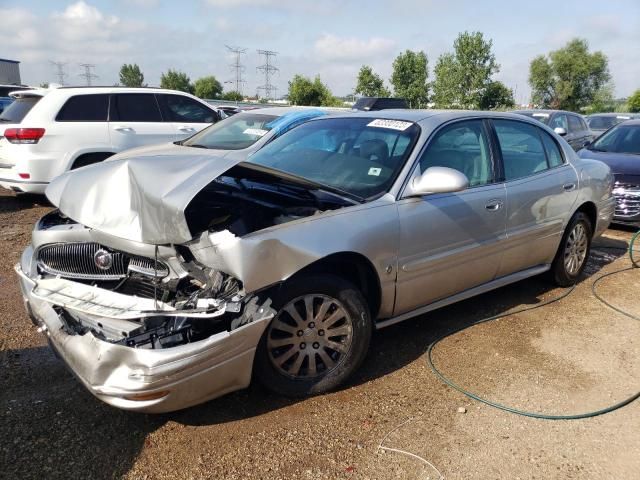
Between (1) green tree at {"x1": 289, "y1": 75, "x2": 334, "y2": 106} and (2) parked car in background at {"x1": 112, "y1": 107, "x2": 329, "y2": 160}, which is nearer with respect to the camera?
(2) parked car in background at {"x1": 112, "y1": 107, "x2": 329, "y2": 160}

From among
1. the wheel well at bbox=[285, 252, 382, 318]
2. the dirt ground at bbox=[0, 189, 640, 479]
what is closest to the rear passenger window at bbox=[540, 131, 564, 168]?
the dirt ground at bbox=[0, 189, 640, 479]

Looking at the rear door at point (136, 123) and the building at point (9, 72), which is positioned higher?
the building at point (9, 72)

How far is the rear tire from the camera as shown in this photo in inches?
185

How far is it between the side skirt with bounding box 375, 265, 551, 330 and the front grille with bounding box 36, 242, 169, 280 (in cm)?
150

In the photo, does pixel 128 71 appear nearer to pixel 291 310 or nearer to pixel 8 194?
pixel 8 194

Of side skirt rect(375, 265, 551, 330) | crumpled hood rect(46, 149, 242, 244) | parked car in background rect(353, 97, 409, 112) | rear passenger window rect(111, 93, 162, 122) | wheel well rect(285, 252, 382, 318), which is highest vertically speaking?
parked car in background rect(353, 97, 409, 112)

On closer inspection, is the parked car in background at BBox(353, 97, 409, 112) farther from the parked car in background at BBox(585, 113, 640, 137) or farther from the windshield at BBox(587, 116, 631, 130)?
the windshield at BBox(587, 116, 631, 130)

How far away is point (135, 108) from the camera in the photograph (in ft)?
26.7

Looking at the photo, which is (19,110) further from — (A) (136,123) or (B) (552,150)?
(B) (552,150)

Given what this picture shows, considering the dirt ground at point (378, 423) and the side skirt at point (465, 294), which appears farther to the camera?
the side skirt at point (465, 294)

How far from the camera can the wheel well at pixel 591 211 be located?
4.88 m

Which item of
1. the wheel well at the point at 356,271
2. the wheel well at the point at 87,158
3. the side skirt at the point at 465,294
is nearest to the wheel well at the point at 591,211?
the side skirt at the point at 465,294

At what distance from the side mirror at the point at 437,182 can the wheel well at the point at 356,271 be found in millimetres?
571

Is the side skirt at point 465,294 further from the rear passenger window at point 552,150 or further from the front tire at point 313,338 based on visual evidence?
the rear passenger window at point 552,150
